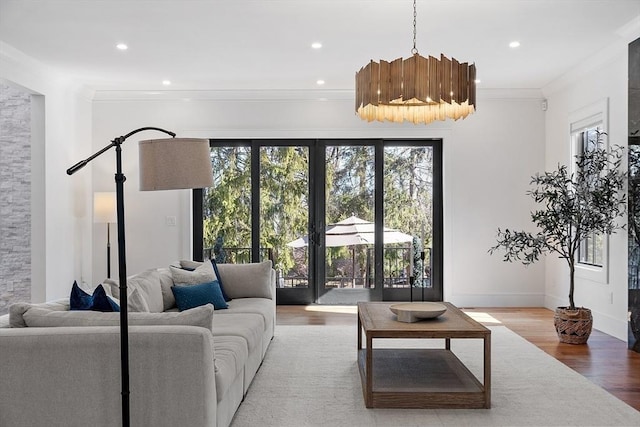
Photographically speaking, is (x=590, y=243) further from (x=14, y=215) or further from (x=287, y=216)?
(x=14, y=215)

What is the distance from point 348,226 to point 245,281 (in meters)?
2.35

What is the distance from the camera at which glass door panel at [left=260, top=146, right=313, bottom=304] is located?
279 inches

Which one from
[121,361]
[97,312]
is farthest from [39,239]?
[121,361]

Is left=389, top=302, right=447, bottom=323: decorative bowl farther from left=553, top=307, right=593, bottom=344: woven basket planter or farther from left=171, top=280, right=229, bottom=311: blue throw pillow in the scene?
left=553, top=307, right=593, bottom=344: woven basket planter

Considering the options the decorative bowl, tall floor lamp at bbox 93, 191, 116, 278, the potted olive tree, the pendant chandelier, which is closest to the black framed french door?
tall floor lamp at bbox 93, 191, 116, 278

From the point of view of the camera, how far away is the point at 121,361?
227 cm

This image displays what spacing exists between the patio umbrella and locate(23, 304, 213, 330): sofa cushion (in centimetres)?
459

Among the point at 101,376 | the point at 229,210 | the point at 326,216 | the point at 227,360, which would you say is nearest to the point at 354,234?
the point at 326,216

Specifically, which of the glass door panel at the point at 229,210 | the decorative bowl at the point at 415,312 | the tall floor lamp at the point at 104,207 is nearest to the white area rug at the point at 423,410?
the decorative bowl at the point at 415,312

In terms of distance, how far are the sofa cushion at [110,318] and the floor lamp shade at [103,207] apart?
13.5 feet

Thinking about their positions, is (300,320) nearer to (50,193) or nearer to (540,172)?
(50,193)

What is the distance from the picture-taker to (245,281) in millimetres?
5023

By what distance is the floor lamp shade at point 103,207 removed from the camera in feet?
21.2

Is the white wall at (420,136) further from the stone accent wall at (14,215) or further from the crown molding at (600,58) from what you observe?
the stone accent wall at (14,215)
